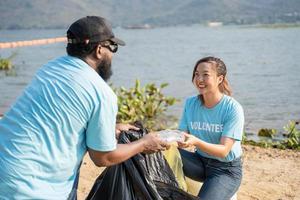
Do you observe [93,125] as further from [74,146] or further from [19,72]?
[19,72]

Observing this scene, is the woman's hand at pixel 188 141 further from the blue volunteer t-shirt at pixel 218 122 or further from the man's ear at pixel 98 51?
the man's ear at pixel 98 51

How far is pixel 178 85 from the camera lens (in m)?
18.0

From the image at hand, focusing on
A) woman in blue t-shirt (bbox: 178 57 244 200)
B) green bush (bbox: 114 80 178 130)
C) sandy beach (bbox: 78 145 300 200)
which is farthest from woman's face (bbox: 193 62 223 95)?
green bush (bbox: 114 80 178 130)

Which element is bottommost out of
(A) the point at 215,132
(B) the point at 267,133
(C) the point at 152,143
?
(B) the point at 267,133

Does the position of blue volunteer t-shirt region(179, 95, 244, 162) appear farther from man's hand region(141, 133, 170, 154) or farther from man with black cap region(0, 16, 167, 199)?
man with black cap region(0, 16, 167, 199)

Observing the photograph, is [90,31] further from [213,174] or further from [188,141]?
[213,174]

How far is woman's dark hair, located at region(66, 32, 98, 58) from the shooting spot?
9.41ft

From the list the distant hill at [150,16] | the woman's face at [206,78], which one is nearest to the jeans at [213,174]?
the woman's face at [206,78]

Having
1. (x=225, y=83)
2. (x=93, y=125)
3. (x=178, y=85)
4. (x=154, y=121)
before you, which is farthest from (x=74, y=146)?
(x=178, y=85)

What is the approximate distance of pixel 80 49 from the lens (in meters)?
2.87

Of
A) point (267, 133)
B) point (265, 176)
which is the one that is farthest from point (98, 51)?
point (267, 133)

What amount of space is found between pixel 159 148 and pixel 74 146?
0.56 meters

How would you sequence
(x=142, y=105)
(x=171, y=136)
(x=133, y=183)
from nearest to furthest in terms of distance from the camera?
1. (x=133, y=183)
2. (x=171, y=136)
3. (x=142, y=105)

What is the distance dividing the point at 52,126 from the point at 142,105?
639 cm
